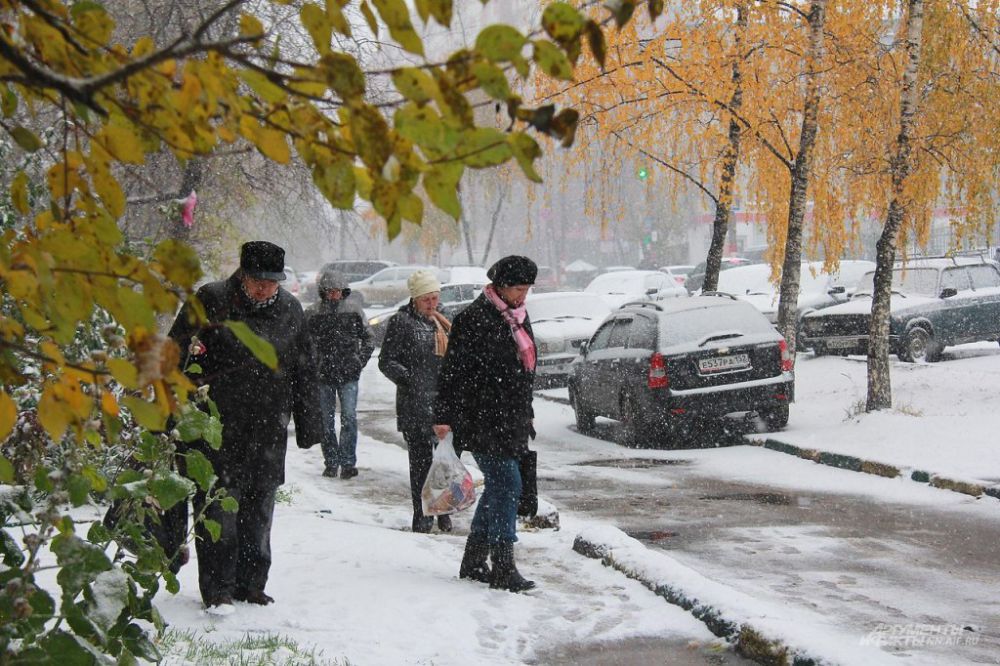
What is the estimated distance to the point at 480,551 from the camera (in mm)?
7000

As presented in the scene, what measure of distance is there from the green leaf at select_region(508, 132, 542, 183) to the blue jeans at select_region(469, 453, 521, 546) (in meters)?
4.69

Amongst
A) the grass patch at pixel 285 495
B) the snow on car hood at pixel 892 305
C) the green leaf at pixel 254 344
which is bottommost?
the grass patch at pixel 285 495

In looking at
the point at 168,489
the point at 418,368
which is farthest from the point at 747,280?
the point at 168,489

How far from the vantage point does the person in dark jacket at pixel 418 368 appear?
9.21 m

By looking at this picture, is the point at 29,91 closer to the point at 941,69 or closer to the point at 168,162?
the point at 168,162

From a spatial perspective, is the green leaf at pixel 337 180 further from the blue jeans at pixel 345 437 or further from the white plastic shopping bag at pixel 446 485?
the blue jeans at pixel 345 437

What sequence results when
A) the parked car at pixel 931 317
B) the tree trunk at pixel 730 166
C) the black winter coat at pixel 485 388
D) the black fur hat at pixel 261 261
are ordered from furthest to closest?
the parked car at pixel 931 317 < the tree trunk at pixel 730 166 < the black winter coat at pixel 485 388 < the black fur hat at pixel 261 261

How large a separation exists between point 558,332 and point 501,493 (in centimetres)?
1480

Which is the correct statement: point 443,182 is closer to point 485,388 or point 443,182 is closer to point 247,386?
point 247,386

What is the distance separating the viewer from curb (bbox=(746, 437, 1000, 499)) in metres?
10.3

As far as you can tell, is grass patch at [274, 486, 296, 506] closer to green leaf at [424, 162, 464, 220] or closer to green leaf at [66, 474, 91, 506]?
green leaf at [66, 474, 91, 506]

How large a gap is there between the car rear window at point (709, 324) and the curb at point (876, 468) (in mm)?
1349

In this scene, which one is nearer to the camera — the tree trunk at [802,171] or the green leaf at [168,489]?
the green leaf at [168,489]

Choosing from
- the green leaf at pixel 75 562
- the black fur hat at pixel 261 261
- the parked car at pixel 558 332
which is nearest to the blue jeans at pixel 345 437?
the black fur hat at pixel 261 261
